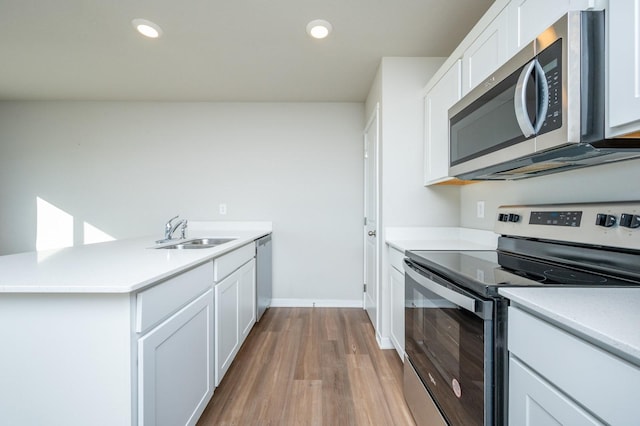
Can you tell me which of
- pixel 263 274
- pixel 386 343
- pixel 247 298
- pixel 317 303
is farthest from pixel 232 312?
pixel 317 303

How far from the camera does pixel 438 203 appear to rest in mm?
2334

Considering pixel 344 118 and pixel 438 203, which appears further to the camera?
pixel 344 118

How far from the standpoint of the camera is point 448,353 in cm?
112

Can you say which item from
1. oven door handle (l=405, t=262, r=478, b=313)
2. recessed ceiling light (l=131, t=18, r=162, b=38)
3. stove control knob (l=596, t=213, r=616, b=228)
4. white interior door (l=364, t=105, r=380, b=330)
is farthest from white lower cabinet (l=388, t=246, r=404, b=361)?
recessed ceiling light (l=131, t=18, r=162, b=38)

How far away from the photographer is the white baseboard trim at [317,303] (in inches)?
130

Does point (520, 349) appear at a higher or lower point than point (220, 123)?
lower

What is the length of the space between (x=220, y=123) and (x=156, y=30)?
1.35 meters

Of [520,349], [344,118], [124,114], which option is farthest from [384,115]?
[124,114]

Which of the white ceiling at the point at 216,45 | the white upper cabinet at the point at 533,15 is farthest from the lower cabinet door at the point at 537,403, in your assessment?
the white ceiling at the point at 216,45

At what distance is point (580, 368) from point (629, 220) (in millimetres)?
632

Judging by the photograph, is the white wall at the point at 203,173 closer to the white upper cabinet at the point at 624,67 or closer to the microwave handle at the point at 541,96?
the microwave handle at the point at 541,96

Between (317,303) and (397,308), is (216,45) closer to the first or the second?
(397,308)

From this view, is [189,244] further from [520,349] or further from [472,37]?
[472,37]

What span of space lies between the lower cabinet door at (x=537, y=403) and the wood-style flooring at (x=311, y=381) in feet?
3.09
